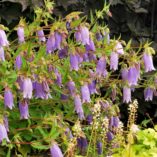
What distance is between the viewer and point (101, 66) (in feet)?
13.6

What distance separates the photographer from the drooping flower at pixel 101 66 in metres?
4.15

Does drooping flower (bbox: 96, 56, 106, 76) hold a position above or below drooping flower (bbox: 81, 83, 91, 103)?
above

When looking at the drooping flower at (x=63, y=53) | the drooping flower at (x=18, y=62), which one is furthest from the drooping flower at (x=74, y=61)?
the drooping flower at (x=18, y=62)

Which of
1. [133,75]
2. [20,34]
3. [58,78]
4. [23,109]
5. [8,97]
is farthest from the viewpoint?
[133,75]

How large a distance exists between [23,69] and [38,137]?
663 mm

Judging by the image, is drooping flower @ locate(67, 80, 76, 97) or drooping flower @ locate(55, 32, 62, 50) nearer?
drooping flower @ locate(55, 32, 62, 50)

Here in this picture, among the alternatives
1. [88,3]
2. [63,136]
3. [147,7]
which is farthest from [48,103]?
[147,7]

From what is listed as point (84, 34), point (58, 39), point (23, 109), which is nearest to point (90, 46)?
point (84, 34)

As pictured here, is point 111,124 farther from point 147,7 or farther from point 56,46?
point 147,7

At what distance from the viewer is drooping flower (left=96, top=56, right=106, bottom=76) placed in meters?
4.15

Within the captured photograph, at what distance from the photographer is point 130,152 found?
13.1 ft

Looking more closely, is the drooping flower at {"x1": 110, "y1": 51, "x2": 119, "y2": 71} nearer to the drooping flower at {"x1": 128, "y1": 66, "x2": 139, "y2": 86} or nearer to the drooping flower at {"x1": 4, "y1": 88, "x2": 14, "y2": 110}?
the drooping flower at {"x1": 128, "y1": 66, "x2": 139, "y2": 86}

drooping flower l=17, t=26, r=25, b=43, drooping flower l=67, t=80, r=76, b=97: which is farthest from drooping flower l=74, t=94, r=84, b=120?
drooping flower l=17, t=26, r=25, b=43

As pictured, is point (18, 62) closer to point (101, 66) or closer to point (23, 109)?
point (23, 109)
